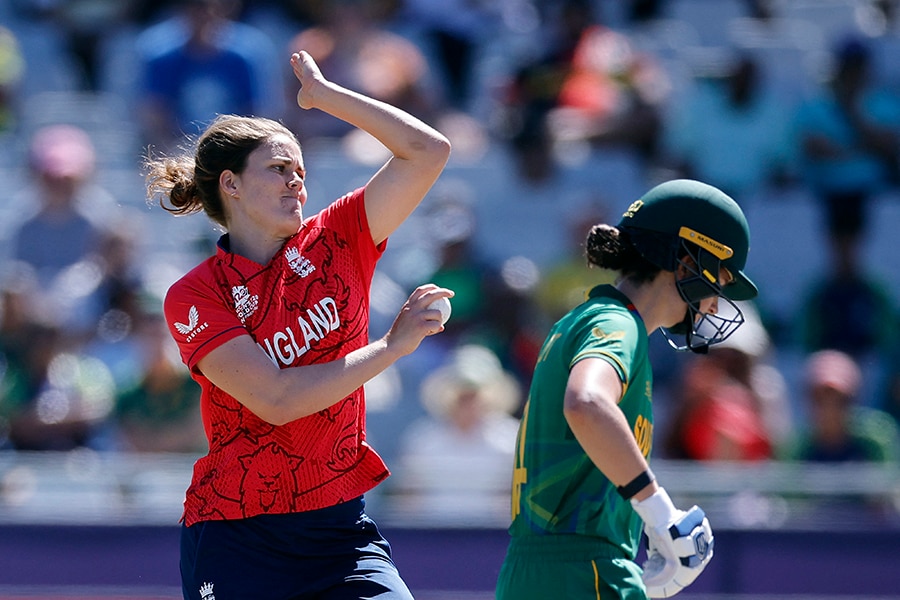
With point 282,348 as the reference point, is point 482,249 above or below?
below

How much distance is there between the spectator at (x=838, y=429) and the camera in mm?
7105

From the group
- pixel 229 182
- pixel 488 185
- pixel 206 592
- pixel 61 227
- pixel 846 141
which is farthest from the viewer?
pixel 488 185

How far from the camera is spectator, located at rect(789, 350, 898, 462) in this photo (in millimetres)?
7105

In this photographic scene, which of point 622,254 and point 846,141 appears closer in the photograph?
point 622,254

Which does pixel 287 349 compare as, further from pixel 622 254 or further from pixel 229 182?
pixel 622 254

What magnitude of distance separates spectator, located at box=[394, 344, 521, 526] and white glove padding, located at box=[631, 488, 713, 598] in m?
3.25

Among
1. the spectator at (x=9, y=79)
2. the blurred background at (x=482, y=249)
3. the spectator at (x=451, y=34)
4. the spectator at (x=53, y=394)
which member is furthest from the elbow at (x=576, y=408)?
the spectator at (x=9, y=79)

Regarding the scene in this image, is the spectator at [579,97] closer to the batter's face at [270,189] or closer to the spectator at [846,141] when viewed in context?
the spectator at [846,141]

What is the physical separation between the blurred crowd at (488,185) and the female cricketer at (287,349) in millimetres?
3239

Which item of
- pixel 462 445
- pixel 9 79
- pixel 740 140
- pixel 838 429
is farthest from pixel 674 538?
pixel 9 79

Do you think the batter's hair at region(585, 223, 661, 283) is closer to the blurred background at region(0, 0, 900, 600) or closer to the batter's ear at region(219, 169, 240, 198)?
the batter's ear at region(219, 169, 240, 198)

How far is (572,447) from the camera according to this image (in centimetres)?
348

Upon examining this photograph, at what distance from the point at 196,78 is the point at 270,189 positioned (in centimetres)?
616

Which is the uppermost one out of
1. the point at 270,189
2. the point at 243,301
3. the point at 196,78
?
the point at 196,78
